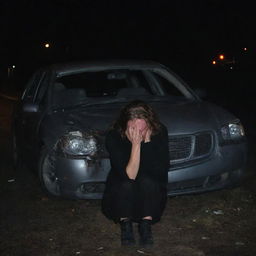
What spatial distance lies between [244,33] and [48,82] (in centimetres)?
6153

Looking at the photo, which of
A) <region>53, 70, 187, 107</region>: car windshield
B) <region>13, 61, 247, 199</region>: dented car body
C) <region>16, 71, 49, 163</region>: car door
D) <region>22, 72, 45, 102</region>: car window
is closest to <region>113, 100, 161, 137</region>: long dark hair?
<region>13, 61, 247, 199</region>: dented car body

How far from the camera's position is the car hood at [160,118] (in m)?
5.48

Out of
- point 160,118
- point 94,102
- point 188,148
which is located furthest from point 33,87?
point 188,148

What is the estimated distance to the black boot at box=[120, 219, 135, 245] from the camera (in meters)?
4.53

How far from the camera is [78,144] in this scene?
536 cm

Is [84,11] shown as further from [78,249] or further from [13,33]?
[78,249]

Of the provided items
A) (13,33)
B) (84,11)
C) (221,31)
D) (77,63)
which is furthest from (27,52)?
(77,63)

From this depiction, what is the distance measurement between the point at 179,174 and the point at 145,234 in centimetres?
98

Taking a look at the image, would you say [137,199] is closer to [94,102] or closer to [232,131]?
[232,131]

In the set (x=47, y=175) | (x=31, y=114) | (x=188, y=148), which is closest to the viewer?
(x=188, y=148)

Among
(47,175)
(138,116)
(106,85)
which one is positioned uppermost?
(138,116)

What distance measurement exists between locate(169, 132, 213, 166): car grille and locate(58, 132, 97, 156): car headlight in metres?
0.79

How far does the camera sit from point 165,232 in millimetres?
4895

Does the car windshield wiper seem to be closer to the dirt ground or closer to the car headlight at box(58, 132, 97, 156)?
the car headlight at box(58, 132, 97, 156)
